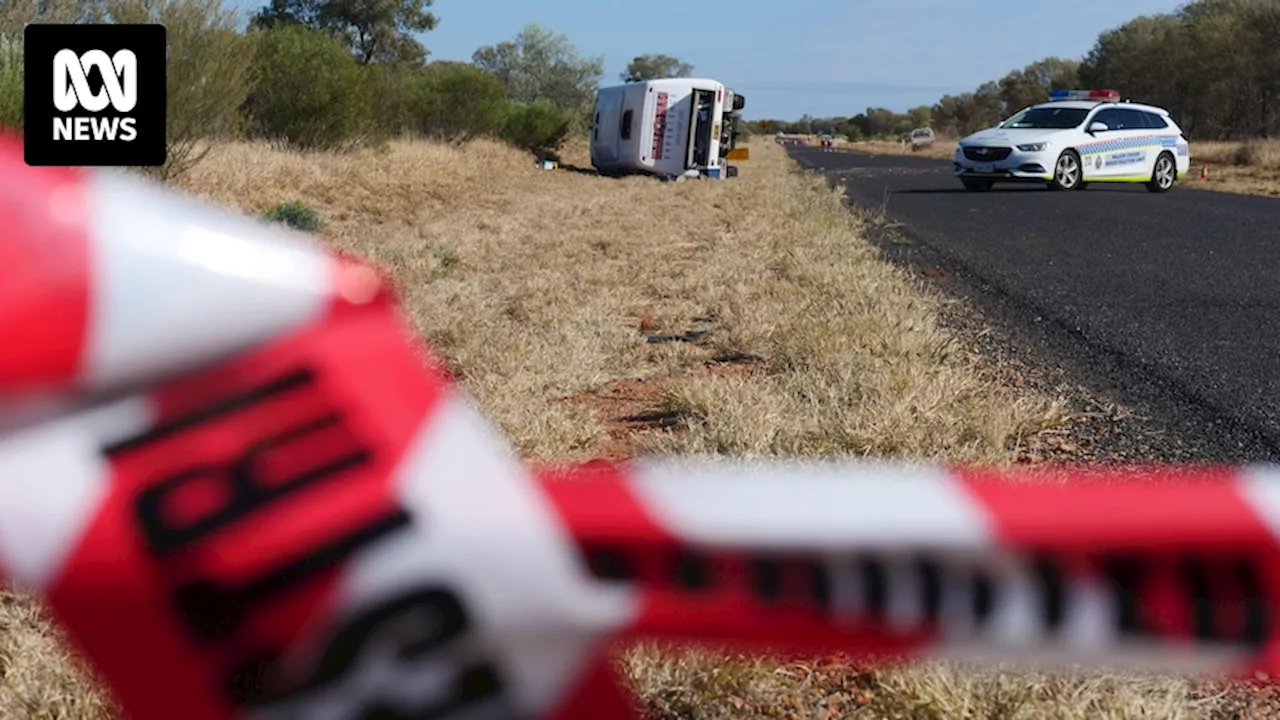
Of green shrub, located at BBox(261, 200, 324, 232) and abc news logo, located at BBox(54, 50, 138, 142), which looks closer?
abc news logo, located at BBox(54, 50, 138, 142)

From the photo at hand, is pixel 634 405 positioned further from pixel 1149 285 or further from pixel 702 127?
pixel 702 127

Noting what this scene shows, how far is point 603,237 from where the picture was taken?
968 centimetres

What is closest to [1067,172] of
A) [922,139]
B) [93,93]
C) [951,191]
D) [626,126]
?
[951,191]

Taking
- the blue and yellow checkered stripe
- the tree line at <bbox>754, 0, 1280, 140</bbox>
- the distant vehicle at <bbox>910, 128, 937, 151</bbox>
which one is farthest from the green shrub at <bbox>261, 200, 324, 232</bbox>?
the distant vehicle at <bbox>910, 128, 937, 151</bbox>

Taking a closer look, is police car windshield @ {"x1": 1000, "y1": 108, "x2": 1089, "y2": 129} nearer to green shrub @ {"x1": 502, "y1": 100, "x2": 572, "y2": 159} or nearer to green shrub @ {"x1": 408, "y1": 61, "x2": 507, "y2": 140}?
green shrub @ {"x1": 408, "y1": 61, "x2": 507, "y2": 140}

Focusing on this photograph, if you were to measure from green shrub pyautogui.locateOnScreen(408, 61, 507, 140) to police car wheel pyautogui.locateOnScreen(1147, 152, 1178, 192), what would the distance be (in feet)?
54.6

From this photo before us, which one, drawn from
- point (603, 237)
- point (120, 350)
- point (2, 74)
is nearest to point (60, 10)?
point (2, 74)

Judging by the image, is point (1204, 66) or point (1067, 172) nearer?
point (1067, 172)

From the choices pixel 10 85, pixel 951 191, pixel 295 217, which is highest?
pixel 10 85

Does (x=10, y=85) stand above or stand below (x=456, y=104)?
below

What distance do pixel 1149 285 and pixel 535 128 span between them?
2953cm

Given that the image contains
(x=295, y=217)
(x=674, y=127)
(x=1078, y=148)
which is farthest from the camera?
(x=674, y=127)

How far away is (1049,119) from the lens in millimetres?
18422

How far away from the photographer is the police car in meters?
17.5
